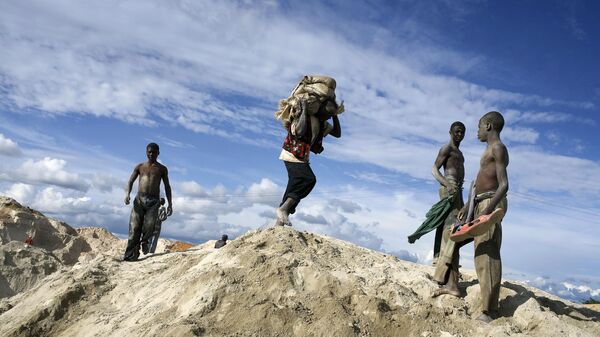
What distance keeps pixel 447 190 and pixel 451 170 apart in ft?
1.08

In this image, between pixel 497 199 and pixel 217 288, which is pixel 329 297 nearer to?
pixel 217 288

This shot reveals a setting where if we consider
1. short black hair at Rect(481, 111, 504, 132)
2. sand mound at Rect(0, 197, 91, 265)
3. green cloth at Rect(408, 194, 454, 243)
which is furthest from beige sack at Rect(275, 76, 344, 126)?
sand mound at Rect(0, 197, 91, 265)

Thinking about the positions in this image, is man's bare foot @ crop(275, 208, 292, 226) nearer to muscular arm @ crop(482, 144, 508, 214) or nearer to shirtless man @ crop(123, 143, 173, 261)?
muscular arm @ crop(482, 144, 508, 214)

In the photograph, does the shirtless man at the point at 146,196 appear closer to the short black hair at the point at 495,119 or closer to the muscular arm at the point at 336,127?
the muscular arm at the point at 336,127

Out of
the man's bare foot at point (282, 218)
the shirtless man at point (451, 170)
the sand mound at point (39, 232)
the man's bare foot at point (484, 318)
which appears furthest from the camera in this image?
the sand mound at point (39, 232)

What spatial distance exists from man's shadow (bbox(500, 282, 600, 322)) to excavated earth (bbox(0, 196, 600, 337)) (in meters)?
0.02

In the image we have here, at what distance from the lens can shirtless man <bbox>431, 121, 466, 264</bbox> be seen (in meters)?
6.90

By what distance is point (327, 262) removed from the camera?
5.51 metres

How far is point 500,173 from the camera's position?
15.9 feet

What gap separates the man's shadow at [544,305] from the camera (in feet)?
17.2

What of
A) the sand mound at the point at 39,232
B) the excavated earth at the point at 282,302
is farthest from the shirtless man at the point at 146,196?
the sand mound at the point at 39,232

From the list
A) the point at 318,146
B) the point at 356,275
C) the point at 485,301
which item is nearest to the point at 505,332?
the point at 485,301

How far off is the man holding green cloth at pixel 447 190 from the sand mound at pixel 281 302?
2.10ft

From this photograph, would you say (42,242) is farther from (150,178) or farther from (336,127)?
(336,127)
